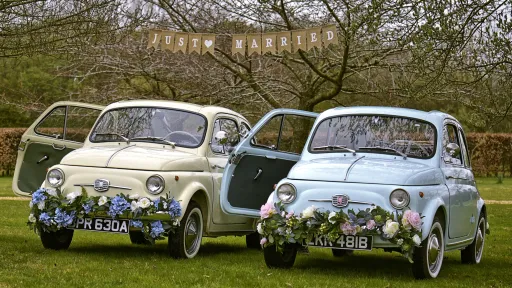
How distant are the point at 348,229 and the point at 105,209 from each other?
2672 millimetres

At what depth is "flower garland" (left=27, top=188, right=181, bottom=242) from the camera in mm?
8883

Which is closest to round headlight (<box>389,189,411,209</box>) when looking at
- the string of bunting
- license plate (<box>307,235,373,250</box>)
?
license plate (<box>307,235,373,250</box>)

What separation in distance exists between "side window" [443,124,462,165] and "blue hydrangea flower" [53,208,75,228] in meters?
4.03

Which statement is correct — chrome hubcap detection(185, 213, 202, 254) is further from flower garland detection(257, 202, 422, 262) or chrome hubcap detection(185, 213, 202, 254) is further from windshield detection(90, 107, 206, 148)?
flower garland detection(257, 202, 422, 262)

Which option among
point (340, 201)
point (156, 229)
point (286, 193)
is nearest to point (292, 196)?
point (286, 193)

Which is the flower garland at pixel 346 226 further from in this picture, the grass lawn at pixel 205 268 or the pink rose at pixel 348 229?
the grass lawn at pixel 205 268

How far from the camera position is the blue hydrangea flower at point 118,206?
8.85 m

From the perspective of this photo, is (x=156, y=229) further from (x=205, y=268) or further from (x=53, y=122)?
(x=53, y=122)

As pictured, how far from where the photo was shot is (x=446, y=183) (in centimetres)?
883

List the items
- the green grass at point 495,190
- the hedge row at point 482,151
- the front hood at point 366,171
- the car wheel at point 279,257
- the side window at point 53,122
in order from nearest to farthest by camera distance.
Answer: the front hood at point 366,171 < the car wheel at point 279,257 < the side window at point 53,122 < the green grass at point 495,190 < the hedge row at point 482,151

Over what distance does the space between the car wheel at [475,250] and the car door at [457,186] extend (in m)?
0.42

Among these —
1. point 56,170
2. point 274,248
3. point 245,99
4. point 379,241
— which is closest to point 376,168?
point 379,241

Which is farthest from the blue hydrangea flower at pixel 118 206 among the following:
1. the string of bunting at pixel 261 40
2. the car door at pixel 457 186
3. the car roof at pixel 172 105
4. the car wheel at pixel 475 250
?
the string of bunting at pixel 261 40

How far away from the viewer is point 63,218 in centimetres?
898
